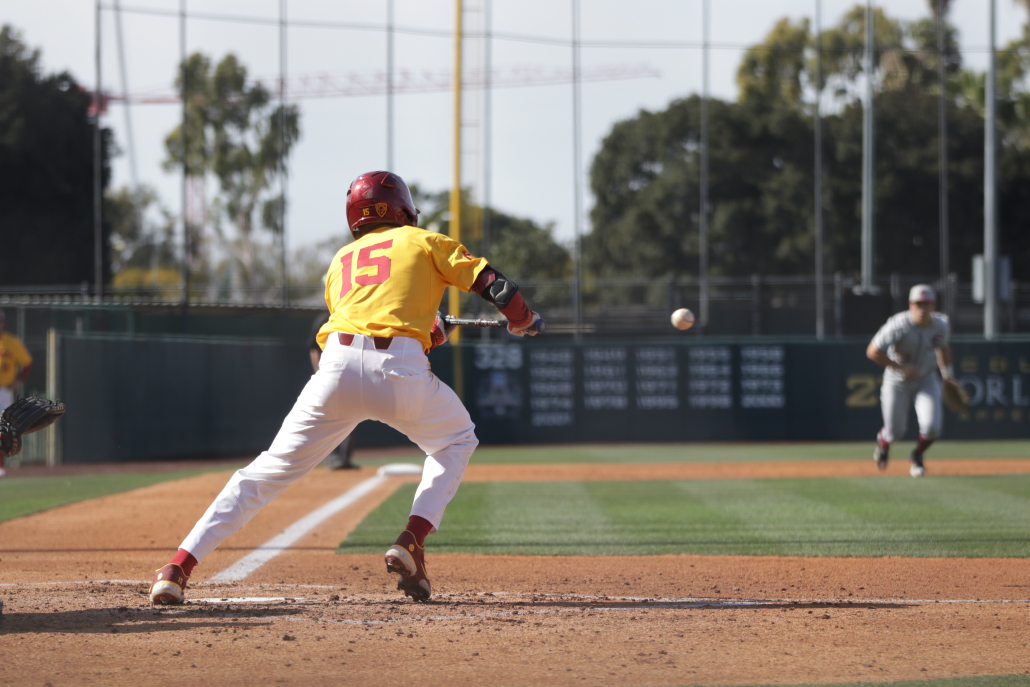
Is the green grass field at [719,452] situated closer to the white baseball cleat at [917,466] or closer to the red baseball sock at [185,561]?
the white baseball cleat at [917,466]

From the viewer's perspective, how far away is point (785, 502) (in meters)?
9.06

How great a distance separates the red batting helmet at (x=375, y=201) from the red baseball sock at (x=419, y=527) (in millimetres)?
1382

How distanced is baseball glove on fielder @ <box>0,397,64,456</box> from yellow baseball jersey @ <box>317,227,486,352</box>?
1.18 metres

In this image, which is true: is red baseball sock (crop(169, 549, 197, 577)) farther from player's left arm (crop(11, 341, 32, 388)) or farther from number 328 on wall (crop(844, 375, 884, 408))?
number 328 on wall (crop(844, 375, 884, 408))

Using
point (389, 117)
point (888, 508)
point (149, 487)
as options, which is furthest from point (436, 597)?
point (389, 117)

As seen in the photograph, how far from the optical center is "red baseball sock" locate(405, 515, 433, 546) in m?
4.47

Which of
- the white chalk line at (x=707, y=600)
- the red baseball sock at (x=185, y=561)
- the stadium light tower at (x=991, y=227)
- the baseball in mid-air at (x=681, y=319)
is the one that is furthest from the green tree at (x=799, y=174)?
the red baseball sock at (x=185, y=561)

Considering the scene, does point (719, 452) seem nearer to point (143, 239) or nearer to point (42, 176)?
point (42, 176)

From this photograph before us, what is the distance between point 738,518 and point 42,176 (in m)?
34.4

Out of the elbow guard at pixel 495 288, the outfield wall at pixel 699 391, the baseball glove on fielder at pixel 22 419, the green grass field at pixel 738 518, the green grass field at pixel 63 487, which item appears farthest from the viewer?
the outfield wall at pixel 699 391

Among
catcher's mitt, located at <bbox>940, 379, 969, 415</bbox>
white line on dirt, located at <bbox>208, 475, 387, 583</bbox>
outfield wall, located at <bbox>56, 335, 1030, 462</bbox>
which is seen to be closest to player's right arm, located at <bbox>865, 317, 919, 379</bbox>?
catcher's mitt, located at <bbox>940, 379, 969, 415</bbox>

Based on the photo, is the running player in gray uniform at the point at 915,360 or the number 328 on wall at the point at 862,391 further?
the number 328 on wall at the point at 862,391

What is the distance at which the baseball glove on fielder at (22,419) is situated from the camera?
13.3 feet

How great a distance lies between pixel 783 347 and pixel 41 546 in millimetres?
14722
